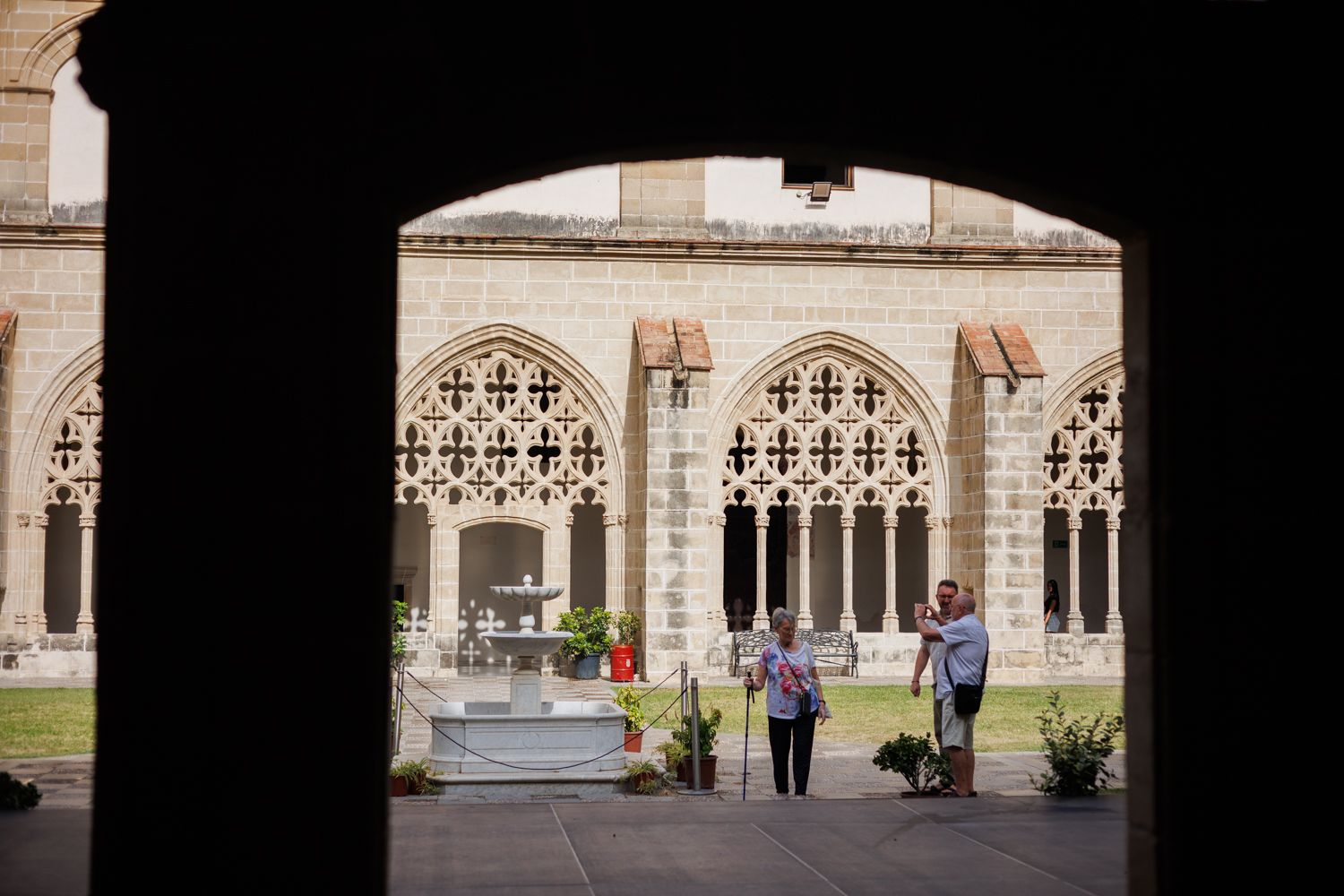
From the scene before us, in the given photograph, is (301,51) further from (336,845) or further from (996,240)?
(996,240)

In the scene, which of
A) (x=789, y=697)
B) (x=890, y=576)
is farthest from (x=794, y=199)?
(x=789, y=697)

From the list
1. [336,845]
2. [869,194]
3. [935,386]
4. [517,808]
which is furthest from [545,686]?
[336,845]

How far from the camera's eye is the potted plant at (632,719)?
33.9 feet

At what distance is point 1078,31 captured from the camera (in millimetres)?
3746

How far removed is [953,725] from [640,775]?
1899mm

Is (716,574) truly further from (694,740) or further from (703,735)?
(694,740)

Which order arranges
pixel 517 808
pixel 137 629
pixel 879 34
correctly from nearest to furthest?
pixel 137 629 < pixel 879 34 < pixel 517 808

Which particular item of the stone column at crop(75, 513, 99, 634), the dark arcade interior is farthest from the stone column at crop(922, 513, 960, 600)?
the dark arcade interior

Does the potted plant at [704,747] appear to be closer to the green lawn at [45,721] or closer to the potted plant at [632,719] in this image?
the potted plant at [632,719]

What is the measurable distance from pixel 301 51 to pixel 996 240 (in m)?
16.1

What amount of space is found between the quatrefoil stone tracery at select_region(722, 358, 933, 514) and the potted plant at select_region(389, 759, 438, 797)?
9721mm

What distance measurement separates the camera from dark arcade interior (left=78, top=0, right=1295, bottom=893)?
345 cm

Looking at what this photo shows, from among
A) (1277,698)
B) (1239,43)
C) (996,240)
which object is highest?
(996,240)

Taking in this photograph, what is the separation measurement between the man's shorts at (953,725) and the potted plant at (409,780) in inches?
117
